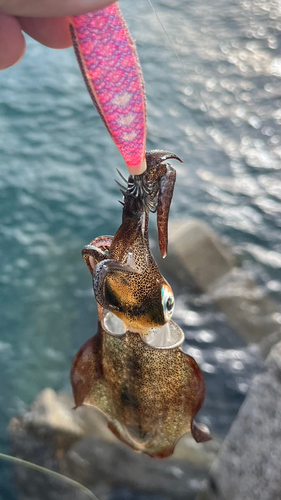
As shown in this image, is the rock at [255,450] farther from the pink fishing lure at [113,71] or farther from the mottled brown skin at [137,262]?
the pink fishing lure at [113,71]

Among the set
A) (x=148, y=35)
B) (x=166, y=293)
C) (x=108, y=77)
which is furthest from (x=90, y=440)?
(x=148, y=35)

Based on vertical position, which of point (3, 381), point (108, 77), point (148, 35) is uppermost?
point (108, 77)

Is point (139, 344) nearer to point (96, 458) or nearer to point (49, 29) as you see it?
point (49, 29)

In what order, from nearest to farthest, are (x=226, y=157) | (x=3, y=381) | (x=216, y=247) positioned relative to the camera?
(x=3, y=381), (x=216, y=247), (x=226, y=157)

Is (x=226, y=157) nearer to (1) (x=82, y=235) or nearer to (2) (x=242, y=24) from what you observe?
(1) (x=82, y=235)

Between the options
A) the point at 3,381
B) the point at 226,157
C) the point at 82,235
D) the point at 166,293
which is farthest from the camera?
the point at 226,157

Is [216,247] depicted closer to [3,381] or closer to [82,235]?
[82,235]

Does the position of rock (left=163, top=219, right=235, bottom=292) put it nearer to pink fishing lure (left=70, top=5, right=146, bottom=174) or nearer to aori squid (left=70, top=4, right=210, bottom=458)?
aori squid (left=70, top=4, right=210, bottom=458)

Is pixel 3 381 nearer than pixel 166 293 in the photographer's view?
No

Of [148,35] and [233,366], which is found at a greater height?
[148,35]
